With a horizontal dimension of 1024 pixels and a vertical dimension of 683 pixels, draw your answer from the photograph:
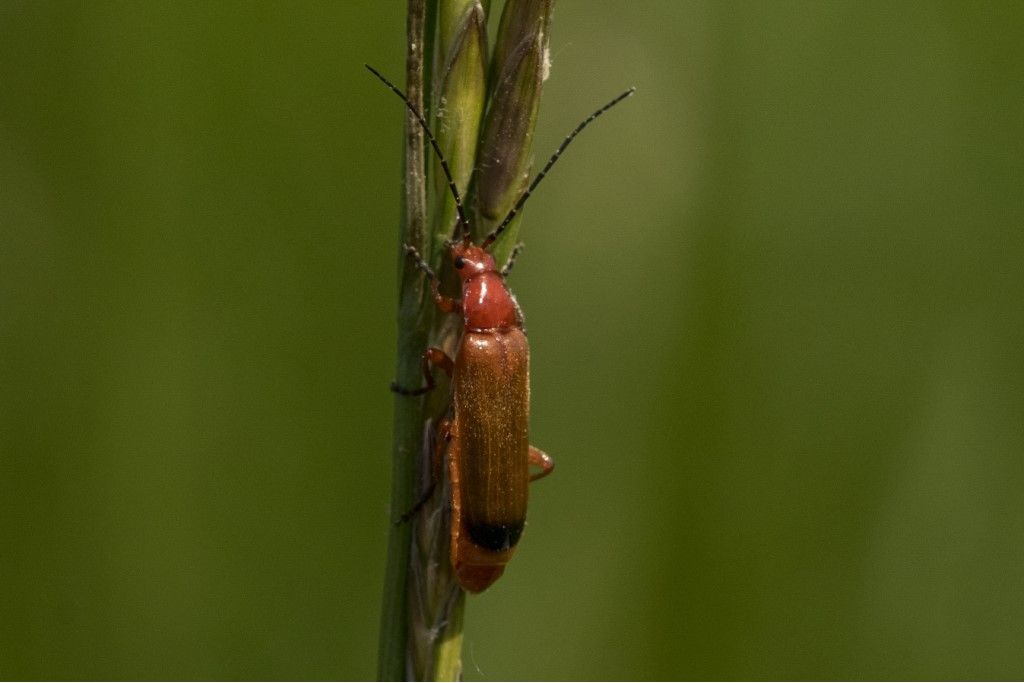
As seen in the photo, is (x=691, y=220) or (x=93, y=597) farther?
(x=691, y=220)

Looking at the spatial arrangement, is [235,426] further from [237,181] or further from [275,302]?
[237,181]

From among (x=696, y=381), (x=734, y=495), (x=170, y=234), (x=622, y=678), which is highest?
(x=170, y=234)

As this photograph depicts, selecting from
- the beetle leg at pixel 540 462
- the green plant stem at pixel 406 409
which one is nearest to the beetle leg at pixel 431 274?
the green plant stem at pixel 406 409

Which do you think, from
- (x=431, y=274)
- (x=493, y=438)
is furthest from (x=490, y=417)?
(x=431, y=274)

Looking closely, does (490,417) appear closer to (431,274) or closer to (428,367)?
(428,367)

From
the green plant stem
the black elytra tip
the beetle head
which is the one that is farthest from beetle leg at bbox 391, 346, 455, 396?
the black elytra tip

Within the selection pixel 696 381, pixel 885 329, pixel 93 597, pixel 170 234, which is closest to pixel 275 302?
pixel 170 234

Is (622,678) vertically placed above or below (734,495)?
below

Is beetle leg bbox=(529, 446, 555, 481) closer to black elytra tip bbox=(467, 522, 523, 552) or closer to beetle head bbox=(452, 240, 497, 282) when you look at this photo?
black elytra tip bbox=(467, 522, 523, 552)
